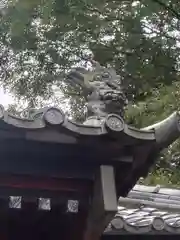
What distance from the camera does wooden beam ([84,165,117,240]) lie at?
2.74m

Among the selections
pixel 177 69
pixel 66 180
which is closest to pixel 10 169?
pixel 66 180

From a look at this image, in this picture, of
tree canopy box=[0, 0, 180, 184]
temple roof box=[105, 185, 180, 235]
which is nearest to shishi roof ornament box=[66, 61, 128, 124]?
temple roof box=[105, 185, 180, 235]

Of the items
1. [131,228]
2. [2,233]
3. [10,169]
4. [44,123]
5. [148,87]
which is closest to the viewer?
[44,123]

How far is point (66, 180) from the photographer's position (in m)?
3.00

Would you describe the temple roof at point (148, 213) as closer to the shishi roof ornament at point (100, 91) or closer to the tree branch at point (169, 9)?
the shishi roof ornament at point (100, 91)

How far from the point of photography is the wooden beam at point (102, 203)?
274cm

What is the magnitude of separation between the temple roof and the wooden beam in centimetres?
57

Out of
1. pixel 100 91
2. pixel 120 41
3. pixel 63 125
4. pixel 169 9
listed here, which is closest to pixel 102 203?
pixel 63 125

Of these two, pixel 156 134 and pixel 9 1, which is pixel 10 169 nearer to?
pixel 156 134

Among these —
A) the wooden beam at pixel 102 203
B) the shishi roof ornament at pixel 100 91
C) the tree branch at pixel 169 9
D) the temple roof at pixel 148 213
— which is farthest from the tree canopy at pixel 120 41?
the wooden beam at pixel 102 203

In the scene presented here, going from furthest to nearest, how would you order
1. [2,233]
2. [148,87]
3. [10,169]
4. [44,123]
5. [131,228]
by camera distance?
[148,87] → [131,228] → [2,233] → [10,169] → [44,123]

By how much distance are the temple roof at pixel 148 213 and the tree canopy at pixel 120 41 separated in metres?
2.37

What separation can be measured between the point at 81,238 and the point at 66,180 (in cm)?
40

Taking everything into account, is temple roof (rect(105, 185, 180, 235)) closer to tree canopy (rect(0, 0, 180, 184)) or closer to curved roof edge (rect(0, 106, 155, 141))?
curved roof edge (rect(0, 106, 155, 141))
